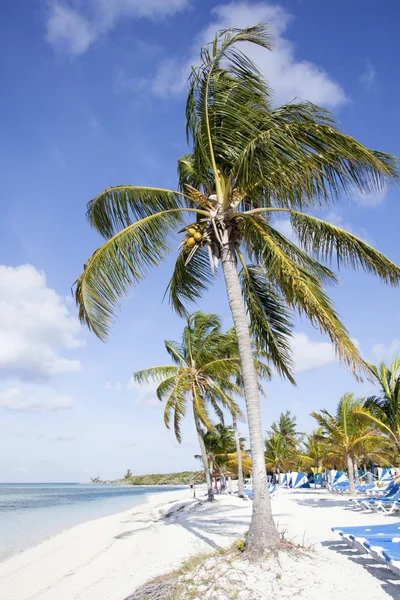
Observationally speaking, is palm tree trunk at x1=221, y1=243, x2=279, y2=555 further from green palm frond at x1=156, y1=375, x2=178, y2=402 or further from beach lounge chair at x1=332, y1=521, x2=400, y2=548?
green palm frond at x1=156, y1=375, x2=178, y2=402

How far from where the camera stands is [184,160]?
9.24 metres

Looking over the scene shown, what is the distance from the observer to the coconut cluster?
7.19 m

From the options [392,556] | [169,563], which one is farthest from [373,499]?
[392,556]

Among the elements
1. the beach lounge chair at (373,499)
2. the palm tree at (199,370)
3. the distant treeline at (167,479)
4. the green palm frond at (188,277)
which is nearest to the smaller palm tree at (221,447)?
the palm tree at (199,370)

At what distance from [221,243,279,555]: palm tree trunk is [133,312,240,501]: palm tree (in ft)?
27.9

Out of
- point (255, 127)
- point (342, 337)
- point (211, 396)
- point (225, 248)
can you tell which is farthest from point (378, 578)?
point (211, 396)

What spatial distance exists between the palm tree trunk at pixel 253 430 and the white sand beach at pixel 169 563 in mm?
483

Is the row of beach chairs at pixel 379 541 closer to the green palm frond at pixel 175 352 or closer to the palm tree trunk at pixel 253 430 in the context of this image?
the palm tree trunk at pixel 253 430

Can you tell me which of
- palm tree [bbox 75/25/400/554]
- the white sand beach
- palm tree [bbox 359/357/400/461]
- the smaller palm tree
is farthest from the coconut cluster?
the smaller palm tree

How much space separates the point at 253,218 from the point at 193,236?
1.07 m

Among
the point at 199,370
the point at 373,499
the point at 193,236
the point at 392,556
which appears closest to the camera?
the point at 392,556

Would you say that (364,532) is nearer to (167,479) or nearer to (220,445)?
(220,445)

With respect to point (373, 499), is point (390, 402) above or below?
above

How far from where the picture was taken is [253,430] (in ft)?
20.9
